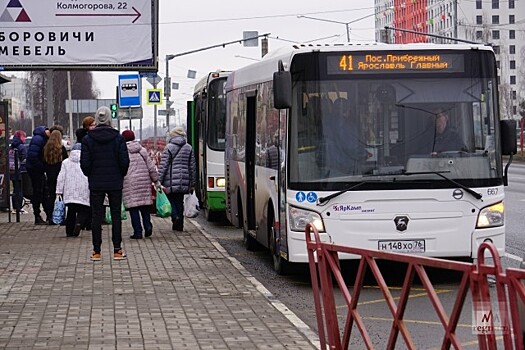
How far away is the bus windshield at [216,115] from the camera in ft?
78.3

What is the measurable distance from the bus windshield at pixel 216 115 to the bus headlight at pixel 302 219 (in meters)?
10.7

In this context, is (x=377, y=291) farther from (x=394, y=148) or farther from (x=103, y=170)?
(x=103, y=170)

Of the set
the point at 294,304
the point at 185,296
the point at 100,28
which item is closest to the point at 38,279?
the point at 185,296

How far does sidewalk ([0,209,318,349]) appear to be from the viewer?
906 cm

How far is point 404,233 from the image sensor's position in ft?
42.5

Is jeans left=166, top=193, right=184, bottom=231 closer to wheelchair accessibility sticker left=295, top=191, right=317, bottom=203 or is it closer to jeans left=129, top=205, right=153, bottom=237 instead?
jeans left=129, top=205, right=153, bottom=237

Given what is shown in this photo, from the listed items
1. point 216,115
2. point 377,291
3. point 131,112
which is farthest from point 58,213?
point 377,291

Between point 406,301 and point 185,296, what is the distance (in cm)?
540

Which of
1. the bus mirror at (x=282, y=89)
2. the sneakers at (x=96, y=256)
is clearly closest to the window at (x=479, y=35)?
the sneakers at (x=96, y=256)

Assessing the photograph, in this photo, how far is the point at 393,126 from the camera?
13.1m

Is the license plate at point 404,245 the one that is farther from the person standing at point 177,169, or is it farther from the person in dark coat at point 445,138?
the person standing at point 177,169

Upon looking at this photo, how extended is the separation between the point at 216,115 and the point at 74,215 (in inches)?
225

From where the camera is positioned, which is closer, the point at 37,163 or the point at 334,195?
the point at 334,195

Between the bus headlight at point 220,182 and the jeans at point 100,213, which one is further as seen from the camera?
the bus headlight at point 220,182
